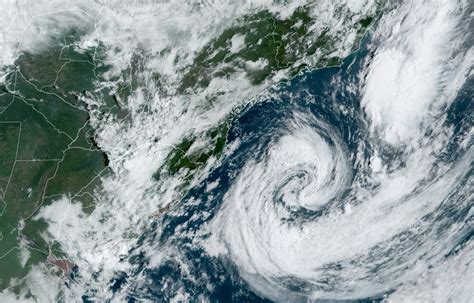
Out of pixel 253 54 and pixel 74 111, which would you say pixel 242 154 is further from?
pixel 74 111

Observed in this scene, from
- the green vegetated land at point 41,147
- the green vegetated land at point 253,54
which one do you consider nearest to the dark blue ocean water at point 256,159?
the green vegetated land at point 253,54

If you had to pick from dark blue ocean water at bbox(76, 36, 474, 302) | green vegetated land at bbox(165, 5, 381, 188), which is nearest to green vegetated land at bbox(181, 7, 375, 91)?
green vegetated land at bbox(165, 5, 381, 188)

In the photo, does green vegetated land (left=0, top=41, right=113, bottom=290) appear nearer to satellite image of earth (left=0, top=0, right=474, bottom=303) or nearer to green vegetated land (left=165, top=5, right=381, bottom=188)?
satellite image of earth (left=0, top=0, right=474, bottom=303)

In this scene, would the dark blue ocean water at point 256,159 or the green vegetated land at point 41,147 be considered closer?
the green vegetated land at point 41,147

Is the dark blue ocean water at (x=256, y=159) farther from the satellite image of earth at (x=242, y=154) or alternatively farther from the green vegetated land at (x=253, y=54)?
the green vegetated land at (x=253, y=54)

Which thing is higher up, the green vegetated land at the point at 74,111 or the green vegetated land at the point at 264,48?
the green vegetated land at the point at 264,48

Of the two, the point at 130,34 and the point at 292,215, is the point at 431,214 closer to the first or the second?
the point at 292,215

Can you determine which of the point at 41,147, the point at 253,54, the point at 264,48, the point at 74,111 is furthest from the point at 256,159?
the point at 41,147
